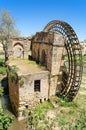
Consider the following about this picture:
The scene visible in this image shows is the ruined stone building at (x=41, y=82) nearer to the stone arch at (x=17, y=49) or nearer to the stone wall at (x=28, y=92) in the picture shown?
the stone wall at (x=28, y=92)

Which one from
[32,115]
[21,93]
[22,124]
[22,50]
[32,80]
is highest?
[22,50]

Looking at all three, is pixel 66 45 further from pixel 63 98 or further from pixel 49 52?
pixel 63 98

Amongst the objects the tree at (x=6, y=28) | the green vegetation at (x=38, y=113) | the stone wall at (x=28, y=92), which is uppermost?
the tree at (x=6, y=28)

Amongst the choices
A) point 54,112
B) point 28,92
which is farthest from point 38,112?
point 28,92

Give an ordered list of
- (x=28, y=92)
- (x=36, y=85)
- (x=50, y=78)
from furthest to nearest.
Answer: (x=50, y=78) → (x=36, y=85) → (x=28, y=92)

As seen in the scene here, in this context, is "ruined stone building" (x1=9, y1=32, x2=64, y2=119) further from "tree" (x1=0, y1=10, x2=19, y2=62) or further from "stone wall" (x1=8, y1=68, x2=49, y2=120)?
"tree" (x1=0, y1=10, x2=19, y2=62)

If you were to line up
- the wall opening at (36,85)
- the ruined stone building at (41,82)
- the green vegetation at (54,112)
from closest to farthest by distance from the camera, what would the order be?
1. the green vegetation at (54,112)
2. the ruined stone building at (41,82)
3. the wall opening at (36,85)

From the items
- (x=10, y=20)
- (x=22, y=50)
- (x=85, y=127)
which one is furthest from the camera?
(x=10, y=20)

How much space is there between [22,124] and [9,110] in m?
2.55

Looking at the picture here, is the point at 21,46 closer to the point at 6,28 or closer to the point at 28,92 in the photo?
the point at 6,28

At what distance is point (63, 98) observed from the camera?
14.5m

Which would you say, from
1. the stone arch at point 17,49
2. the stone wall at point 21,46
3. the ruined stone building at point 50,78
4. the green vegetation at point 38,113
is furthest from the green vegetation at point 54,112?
the stone arch at point 17,49

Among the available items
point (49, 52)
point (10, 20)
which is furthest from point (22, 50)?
point (49, 52)

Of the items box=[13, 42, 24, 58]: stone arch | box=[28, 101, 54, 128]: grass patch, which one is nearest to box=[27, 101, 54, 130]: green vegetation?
box=[28, 101, 54, 128]: grass patch
